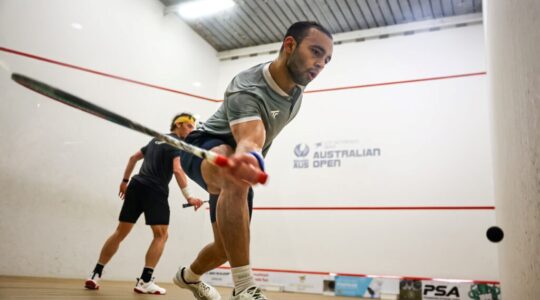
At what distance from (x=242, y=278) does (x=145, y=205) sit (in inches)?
69.8

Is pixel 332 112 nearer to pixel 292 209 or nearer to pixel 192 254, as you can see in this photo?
pixel 292 209

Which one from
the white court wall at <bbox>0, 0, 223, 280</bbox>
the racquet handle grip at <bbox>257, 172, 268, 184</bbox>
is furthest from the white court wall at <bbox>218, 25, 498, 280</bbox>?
the racquet handle grip at <bbox>257, 172, 268, 184</bbox>

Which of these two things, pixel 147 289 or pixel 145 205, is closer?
pixel 147 289

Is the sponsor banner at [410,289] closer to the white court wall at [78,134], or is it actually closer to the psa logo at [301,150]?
the psa logo at [301,150]

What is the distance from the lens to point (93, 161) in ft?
12.3

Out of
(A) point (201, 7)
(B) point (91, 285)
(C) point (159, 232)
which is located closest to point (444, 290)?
(C) point (159, 232)

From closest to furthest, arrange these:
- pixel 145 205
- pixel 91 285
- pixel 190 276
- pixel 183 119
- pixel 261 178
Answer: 1. pixel 261 178
2. pixel 190 276
3. pixel 91 285
4. pixel 145 205
5. pixel 183 119

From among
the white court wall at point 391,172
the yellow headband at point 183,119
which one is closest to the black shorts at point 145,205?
the yellow headband at point 183,119

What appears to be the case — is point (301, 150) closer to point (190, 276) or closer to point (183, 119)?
point (183, 119)

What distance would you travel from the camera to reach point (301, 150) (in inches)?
169

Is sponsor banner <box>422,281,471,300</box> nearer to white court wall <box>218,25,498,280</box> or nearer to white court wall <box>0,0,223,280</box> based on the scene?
white court wall <box>218,25,498,280</box>

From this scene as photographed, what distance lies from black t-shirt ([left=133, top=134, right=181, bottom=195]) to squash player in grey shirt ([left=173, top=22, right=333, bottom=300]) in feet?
3.85

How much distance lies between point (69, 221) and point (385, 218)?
2.59m

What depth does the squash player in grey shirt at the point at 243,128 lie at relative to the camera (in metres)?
1.30
